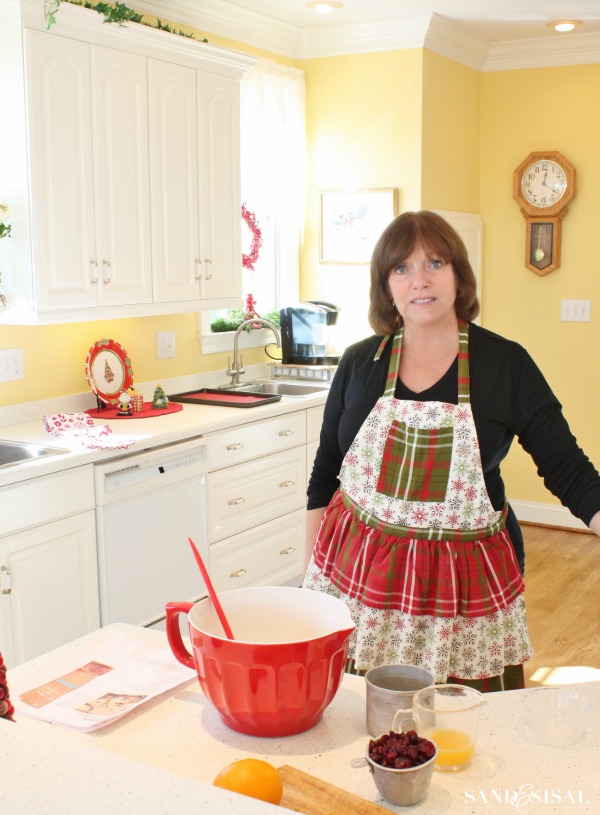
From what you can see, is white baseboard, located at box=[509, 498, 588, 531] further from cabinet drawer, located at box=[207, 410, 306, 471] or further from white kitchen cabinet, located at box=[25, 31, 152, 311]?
white kitchen cabinet, located at box=[25, 31, 152, 311]

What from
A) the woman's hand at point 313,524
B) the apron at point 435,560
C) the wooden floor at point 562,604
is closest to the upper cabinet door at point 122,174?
the woman's hand at point 313,524

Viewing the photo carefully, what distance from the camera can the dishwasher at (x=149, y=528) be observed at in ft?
9.82

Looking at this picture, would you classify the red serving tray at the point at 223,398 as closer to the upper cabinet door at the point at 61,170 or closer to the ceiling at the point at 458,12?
the upper cabinet door at the point at 61,170

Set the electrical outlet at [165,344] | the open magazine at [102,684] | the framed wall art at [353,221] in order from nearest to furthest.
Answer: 1. the open magazine at [102,684]
2. the electrical outlet at [165,344]
3. the framed wall art at [353,221]

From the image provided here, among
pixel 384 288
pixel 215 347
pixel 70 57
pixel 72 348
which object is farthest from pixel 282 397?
pixel 384 288

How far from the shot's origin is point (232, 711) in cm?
116

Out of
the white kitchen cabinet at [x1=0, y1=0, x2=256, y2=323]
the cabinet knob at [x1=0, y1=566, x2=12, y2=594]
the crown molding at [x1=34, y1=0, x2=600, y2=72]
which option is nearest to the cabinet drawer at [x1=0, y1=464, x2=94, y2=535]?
the cabinet knob at [x1=0, y1=566, x2=12, y2=594]

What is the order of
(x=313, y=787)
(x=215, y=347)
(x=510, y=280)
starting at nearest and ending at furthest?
(x=313, y=787) < (x=215, y=347) < (x=510, y=280)

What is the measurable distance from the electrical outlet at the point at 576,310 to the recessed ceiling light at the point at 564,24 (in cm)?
134

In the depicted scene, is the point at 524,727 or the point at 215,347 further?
the point at 215,347

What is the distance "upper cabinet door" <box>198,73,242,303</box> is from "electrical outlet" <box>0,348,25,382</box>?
78cm

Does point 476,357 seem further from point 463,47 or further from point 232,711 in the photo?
point 463,47

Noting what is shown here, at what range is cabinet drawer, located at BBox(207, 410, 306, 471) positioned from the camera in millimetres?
3494

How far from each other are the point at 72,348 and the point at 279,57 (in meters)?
1.97
